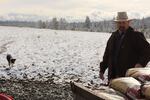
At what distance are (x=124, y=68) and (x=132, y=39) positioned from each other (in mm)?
487

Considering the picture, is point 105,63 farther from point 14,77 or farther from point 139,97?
point 14,77

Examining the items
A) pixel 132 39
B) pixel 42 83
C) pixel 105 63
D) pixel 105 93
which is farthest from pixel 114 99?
pixel 42 83

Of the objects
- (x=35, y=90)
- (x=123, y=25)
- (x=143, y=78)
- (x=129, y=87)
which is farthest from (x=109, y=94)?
(x=35, y=90)

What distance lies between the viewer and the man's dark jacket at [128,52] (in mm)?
6254

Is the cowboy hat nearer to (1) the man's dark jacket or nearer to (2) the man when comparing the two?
(2) the man

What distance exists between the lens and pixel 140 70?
477 centimetres

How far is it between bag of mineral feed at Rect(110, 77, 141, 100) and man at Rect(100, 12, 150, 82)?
1.64 meters

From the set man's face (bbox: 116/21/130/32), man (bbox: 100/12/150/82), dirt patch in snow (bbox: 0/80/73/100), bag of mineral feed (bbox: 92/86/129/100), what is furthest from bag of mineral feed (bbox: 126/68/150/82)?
dirt patch in snow (bbox: 0/80/73/100)

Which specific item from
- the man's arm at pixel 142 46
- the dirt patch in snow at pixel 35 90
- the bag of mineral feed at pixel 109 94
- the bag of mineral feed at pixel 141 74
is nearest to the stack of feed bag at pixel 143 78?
the bag of mineral feed at pixel 141 74

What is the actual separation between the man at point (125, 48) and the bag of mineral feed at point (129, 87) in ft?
5.38

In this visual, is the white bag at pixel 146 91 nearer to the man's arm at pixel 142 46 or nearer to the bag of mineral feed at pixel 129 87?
the bag of mineral feed at pixel 129 87

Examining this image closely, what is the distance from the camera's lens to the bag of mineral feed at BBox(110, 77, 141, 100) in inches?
162

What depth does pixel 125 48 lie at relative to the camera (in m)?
6.31

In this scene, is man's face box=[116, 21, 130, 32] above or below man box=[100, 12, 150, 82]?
above
